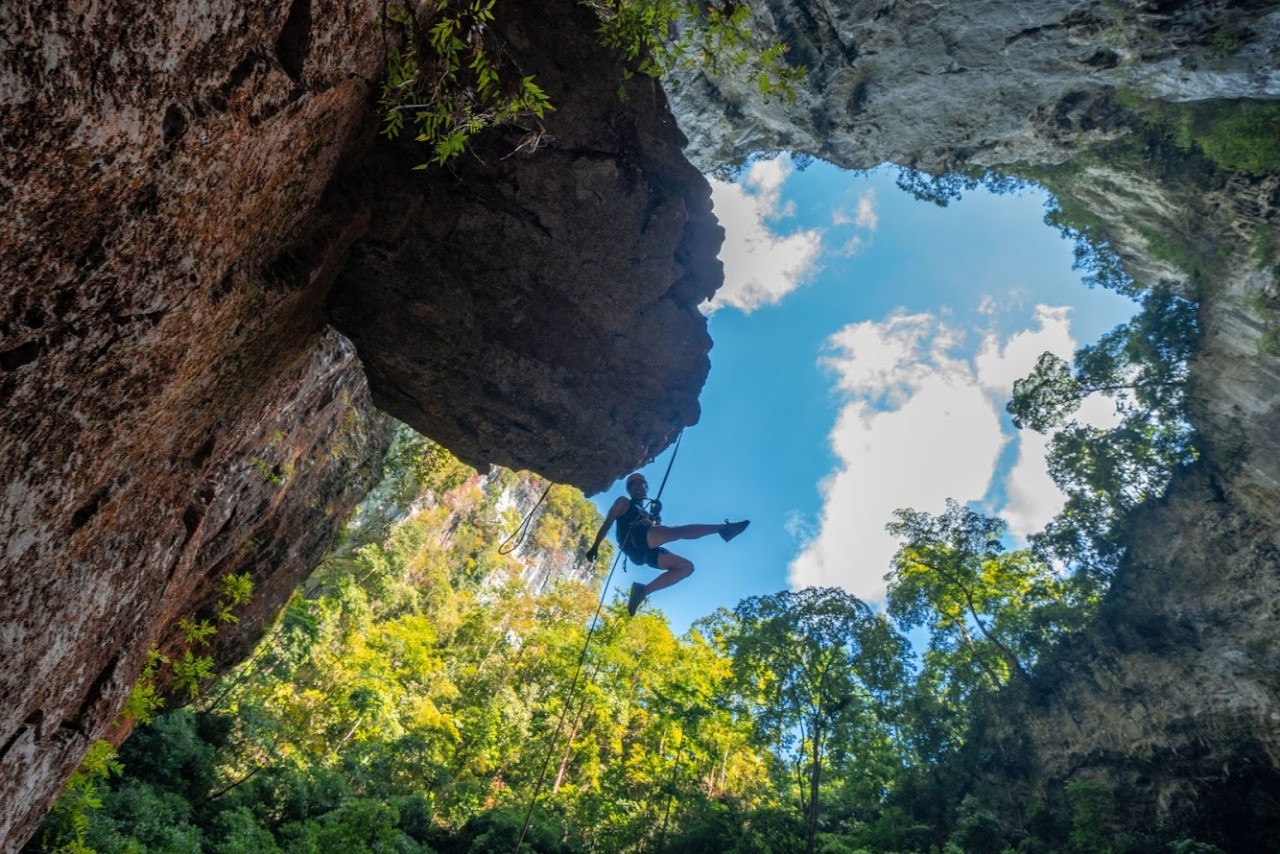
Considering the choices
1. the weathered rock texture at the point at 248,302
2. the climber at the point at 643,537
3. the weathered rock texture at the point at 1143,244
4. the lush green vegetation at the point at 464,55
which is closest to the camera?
the weathered rock texture at the point at 248,302

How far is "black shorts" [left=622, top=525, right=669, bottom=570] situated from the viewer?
789 cm

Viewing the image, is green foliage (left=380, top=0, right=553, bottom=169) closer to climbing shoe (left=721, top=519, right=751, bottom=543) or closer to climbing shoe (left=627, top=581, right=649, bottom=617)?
climbing shoe (left=721, top=519, right=751, bottom=543)

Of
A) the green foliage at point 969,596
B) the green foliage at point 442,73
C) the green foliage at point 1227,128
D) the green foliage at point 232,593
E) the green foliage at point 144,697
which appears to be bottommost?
the green foliage at point 144,697

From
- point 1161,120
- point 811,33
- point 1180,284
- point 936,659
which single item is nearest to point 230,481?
Answer: point 811,33

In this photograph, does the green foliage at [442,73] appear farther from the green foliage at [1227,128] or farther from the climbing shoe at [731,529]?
the green foliage at [1227,128]

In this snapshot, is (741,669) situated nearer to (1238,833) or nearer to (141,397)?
(1238,833)

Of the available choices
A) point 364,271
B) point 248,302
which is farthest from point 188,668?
point 248,302

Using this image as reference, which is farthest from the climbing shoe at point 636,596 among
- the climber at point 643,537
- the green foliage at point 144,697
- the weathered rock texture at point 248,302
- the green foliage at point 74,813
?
the green foliage at point 74,813

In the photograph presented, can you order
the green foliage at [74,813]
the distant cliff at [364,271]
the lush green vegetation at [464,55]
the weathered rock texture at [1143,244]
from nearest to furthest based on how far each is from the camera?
the distant cliff at [364,271], the lush green vegetation at [464,55], the green foliage at [74,813], the weathered rock texture at [1143,244]

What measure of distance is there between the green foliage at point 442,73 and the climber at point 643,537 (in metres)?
5.18

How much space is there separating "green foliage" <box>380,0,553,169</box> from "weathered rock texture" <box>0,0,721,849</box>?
0.58 feet

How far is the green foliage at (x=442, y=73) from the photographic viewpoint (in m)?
3.26

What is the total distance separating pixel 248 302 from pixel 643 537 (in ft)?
17.8

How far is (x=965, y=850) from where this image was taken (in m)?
14.4
